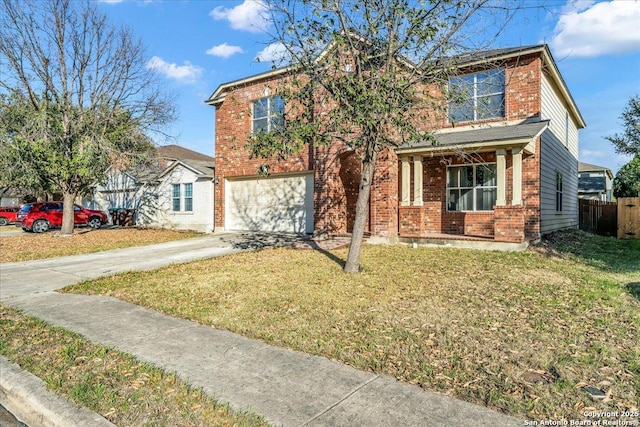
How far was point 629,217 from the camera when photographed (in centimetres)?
1512

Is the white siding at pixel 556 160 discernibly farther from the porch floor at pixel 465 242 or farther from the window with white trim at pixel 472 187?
the porch floor at pixel 465 242

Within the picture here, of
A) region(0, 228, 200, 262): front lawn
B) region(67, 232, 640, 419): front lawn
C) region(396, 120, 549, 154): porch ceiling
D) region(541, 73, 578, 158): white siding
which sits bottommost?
region(67, 232, 640, 419): front lawn

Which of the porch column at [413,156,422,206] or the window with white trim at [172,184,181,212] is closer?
the porch column at [413,156,422,206]

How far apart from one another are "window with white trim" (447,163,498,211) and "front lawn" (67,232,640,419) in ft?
9.75

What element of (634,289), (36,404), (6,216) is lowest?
(36,404)

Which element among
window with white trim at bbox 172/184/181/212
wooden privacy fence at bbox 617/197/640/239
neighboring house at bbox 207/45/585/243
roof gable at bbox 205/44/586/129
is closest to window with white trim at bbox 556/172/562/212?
neighboring house at bbox 207/45/585/243

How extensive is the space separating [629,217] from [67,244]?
21318 mm

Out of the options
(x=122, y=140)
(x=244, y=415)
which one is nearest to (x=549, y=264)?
(x=244, y=415)

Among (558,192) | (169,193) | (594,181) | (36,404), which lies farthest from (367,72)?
(594,181)

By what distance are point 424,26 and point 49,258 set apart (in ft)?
37.8

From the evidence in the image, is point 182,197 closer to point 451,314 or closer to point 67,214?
point 67,214

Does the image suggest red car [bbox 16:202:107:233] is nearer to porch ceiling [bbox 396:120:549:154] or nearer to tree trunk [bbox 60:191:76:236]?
tree trunk [bbox 60:191:76:236]

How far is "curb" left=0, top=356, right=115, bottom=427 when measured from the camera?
293cm

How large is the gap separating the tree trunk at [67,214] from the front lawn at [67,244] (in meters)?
A: 0.28
